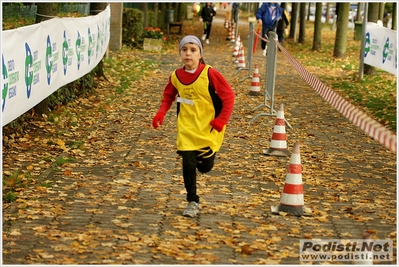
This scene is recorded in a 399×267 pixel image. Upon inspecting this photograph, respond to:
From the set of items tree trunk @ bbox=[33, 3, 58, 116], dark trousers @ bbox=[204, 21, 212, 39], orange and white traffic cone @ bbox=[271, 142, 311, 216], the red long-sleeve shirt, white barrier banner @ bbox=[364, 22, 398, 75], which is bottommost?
dark trousers @ bbox=[204, 21, 212, 39]

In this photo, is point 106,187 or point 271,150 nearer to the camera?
point 106,187

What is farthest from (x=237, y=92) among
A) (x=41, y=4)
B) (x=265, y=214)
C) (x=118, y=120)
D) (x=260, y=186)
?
(x=265, y=214)

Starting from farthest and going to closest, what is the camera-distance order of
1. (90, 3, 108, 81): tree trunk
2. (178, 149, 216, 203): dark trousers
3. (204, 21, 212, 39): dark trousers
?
(204, 21, 212, 39): dark trousers, (90, 3, 108, 81): tree trunk, (178, 149, 216, 203): dark trousers

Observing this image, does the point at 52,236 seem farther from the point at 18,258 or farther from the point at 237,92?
the point at 237,92

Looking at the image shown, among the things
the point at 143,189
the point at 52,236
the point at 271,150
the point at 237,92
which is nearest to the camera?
the point at 52,236

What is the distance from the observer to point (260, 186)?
8.84 m

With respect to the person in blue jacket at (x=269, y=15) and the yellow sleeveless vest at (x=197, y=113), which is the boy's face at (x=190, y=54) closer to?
the yellow sleeveless vest at (x=197, y=113)

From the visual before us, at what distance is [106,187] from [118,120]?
4745 mm

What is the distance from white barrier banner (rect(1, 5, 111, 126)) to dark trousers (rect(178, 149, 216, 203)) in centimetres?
217

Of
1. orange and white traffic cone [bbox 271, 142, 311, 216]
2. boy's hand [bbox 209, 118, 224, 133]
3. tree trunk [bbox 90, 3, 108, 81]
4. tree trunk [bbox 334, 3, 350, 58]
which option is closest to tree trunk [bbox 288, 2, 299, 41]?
tree trunk [bbox 334, 3, 350, 58]

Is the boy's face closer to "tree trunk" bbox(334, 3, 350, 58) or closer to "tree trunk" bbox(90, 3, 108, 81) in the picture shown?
"tree trunk" bbox(90, 3, 108, 81)

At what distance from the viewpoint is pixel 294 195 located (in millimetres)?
7594

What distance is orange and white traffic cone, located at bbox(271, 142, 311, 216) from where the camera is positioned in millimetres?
7586

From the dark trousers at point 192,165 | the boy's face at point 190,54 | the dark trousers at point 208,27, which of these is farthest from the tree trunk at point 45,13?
the dark trousers at point 208,27
